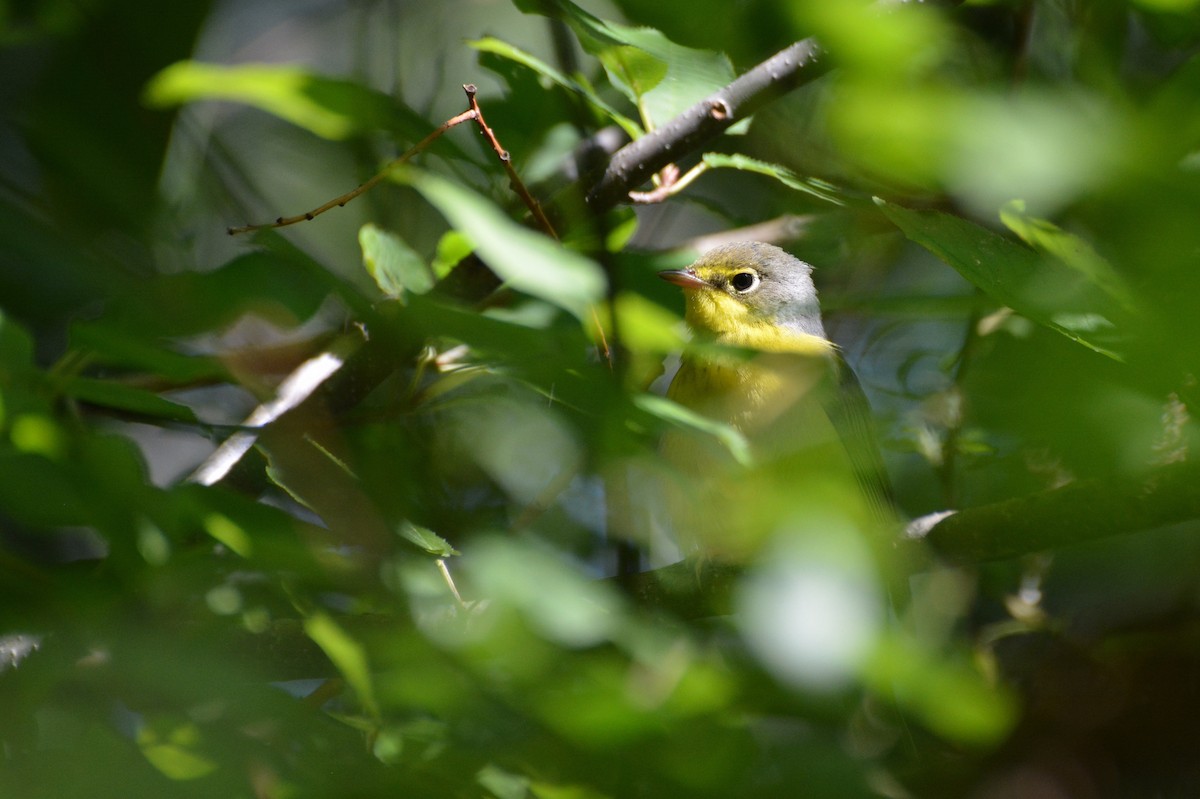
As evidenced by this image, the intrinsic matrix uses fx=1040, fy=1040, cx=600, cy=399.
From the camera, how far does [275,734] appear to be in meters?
1.46

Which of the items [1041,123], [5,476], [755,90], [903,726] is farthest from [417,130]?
[903,726]

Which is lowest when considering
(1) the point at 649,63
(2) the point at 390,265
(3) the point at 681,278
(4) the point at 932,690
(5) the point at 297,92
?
(3) the point at 681,278

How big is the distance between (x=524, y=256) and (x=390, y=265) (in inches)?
36.5

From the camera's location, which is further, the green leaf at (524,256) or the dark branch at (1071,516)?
the dark branch at (1071,516)

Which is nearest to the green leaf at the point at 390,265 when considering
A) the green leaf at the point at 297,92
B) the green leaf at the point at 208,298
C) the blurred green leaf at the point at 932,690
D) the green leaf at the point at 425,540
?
the green leaf at the point at 208,298

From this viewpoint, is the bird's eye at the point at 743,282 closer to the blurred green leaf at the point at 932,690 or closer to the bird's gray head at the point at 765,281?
the bird's gray head at the point at 765,281

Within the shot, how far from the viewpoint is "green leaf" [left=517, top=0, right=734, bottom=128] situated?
1.83 m

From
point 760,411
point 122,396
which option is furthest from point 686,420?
point 760,411

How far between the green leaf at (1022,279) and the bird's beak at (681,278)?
1197 mm

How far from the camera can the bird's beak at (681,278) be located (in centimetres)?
289

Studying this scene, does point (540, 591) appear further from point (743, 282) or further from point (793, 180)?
point (743, 282)

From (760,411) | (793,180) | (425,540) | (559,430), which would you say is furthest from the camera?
(760,411)

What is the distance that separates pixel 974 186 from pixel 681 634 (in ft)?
4.05

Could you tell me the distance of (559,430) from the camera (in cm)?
177
